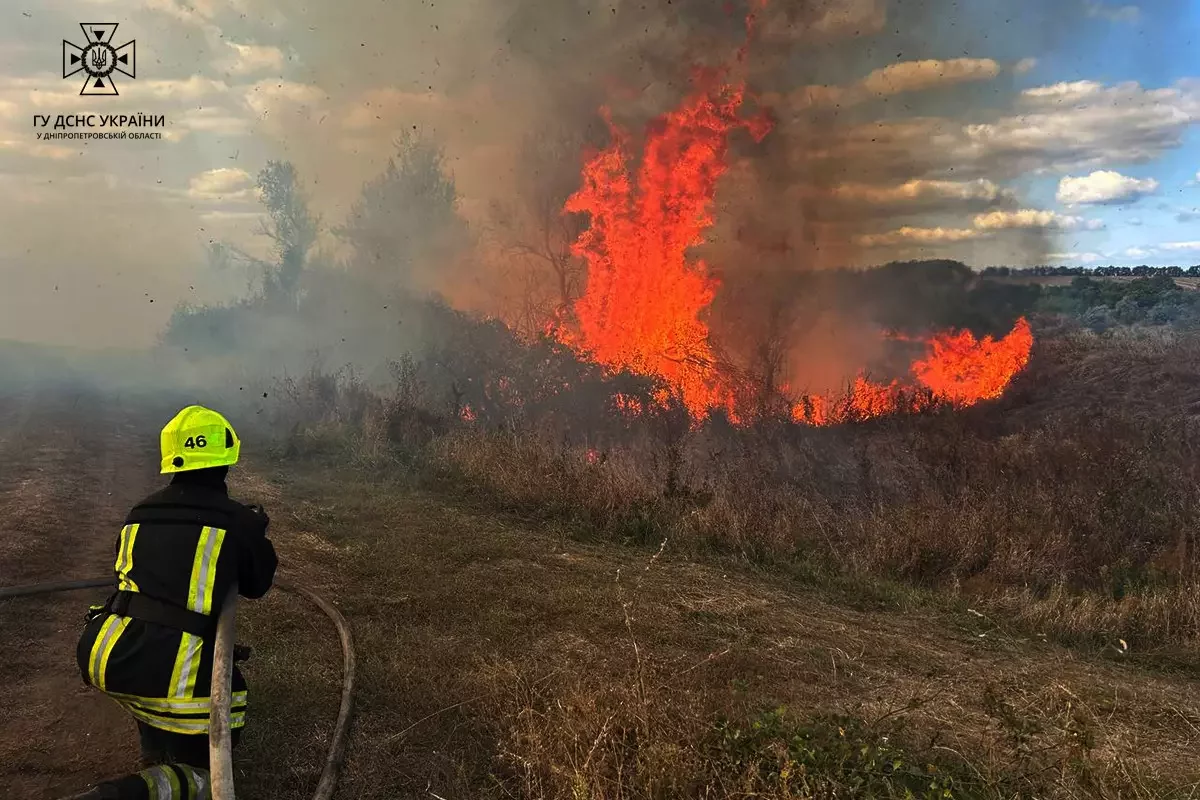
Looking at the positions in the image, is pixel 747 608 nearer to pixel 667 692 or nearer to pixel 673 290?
pixel 667 692

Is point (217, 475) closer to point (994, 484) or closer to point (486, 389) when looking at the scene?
point (994, 484)

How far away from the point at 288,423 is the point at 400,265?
10.4m

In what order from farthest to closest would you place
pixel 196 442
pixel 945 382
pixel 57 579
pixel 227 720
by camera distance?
pixel 945 382, pixel 57 579, pixel 196 442, pixel 227 720

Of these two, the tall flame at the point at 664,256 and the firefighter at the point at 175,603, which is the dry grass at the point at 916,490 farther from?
the firefighter at the point at 175,603

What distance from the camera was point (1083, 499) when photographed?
962 centimetres

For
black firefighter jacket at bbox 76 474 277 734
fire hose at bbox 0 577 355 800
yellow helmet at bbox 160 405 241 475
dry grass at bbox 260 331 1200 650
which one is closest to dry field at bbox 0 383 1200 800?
fire hose at bbox 0 577 355 800

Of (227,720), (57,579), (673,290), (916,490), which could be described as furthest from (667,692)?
(673,290)

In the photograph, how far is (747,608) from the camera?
7371 millimetres

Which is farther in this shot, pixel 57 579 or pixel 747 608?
pixel 747 608

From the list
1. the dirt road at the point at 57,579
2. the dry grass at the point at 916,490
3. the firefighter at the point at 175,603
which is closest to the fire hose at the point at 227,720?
the firefighter at the point at 175,603

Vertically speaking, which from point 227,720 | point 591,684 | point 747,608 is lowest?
point 747,608

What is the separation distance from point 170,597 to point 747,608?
560 cm

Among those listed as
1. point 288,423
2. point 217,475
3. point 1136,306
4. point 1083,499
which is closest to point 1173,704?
point 1083,499

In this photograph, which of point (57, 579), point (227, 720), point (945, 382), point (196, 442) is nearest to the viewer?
point (227, 720)
